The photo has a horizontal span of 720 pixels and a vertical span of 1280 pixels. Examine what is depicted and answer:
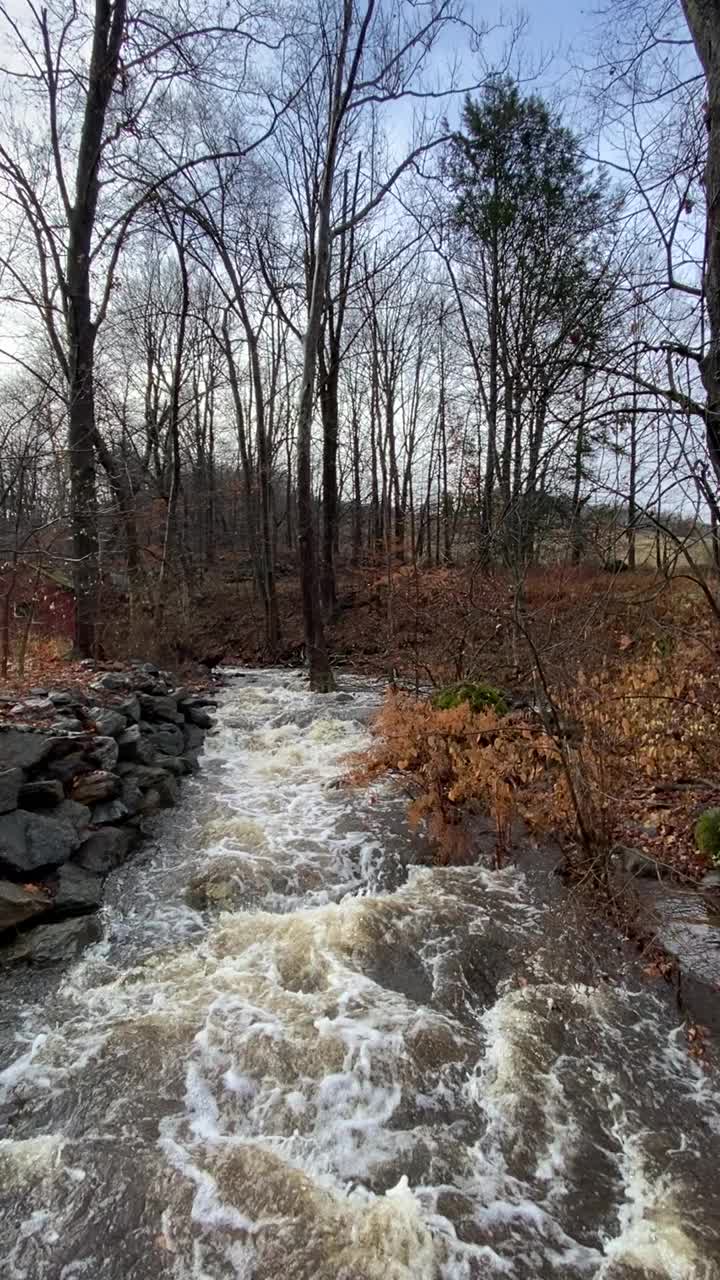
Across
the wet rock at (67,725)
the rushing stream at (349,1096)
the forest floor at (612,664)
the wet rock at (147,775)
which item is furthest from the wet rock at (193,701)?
the rushing stream at (349,1096)

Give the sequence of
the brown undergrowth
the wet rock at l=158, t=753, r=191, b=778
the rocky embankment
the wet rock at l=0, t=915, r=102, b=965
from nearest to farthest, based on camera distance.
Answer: the wet rock at l=0, t=915, r=102, b=965
the rocky embankment
the brown undergrowth
the wet rock at l=158, t=753, r=191, b=778

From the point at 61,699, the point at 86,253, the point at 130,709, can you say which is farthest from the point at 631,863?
the point at 86,253

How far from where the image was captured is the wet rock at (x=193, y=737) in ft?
29.0

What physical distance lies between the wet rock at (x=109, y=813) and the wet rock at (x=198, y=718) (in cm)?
348

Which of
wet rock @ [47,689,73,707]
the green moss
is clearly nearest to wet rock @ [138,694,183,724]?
wet rock @ [47,689,73,707]

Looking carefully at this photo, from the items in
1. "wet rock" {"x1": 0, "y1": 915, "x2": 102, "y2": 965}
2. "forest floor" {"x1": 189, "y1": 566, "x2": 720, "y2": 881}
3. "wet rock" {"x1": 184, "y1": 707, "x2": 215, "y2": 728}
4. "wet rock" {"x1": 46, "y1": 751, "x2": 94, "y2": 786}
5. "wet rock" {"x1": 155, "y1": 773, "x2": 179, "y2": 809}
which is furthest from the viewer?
"wet rock" {"x1": 184, "y1": 707, "x2": 215, "y2": 728}

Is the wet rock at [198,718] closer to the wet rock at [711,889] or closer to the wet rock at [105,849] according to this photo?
the wet rock at [105,849]

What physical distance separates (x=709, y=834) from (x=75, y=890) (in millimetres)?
5210

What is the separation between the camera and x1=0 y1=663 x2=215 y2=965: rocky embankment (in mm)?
4617

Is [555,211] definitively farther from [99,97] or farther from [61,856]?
[61,856]

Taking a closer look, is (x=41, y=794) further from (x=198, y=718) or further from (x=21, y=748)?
(x=198, y=718)

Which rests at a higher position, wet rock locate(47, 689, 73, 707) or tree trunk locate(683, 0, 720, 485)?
tree trunk locate(683, 0, 720, 485)

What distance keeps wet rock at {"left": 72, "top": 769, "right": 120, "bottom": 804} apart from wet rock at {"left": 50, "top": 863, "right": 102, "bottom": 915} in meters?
0.84

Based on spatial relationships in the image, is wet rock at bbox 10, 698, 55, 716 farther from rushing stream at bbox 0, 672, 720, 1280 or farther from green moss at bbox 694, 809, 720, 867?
green moss at bbox 694, 809, 720, 867
